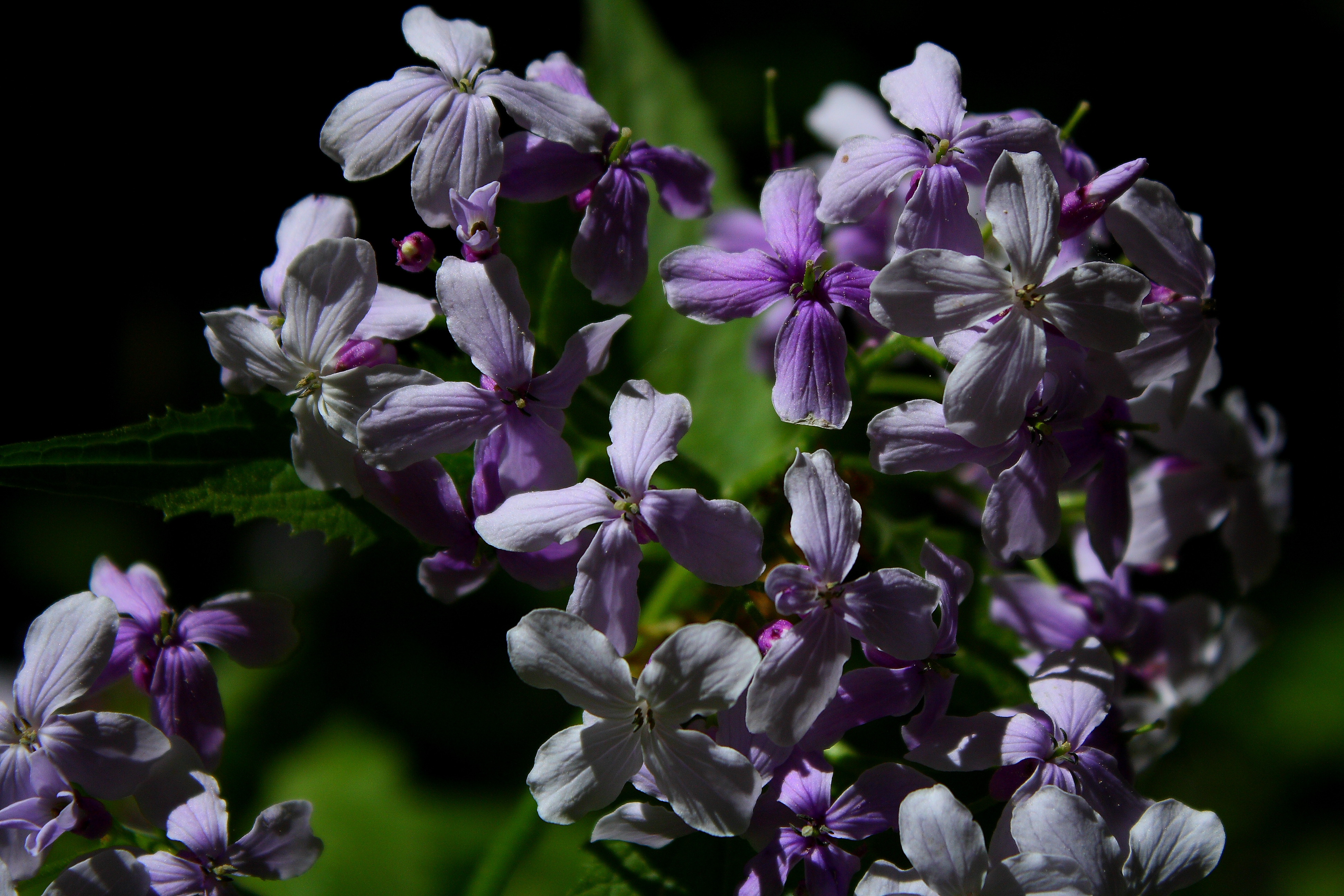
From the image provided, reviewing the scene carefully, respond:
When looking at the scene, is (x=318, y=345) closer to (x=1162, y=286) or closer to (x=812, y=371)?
(x=812, y=371)

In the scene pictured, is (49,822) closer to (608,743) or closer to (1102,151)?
(608,743)

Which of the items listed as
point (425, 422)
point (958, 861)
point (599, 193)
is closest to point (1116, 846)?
point (958, 861)

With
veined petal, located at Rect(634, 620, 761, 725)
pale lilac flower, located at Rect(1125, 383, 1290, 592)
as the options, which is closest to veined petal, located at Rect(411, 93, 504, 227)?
veined petal, located at Rect(634, 620, 761, 725)

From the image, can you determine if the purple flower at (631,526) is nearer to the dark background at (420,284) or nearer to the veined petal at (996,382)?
the veined petal at (996,382)

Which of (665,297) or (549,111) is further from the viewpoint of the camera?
(665,297)

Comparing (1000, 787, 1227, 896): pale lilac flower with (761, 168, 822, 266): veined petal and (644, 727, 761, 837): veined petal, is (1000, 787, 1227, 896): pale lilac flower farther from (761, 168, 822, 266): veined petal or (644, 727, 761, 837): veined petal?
(761, 168, 822, 266): veined petal

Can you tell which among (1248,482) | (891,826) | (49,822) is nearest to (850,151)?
(891,826)

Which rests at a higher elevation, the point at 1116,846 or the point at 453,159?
the point at 453,159
